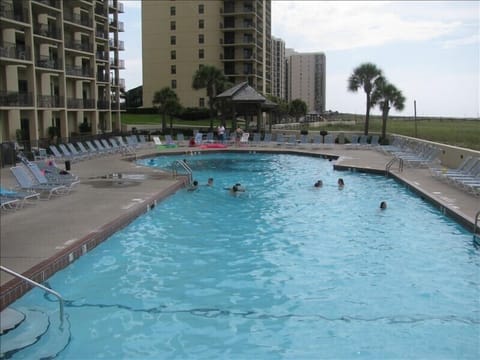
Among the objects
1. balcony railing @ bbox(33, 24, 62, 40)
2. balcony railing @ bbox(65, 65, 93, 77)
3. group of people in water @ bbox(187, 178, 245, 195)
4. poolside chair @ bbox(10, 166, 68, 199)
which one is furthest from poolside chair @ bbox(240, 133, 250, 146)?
poolside chair @ bbox(10, 166, 68, 199)

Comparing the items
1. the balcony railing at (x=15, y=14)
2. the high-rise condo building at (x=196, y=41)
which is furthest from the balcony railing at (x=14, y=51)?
the high-rise condo building at (x=196, y=41)

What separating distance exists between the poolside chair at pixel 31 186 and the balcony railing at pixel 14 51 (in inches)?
685

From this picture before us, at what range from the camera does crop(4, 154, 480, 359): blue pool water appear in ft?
20.6

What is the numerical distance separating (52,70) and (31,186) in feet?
76.9

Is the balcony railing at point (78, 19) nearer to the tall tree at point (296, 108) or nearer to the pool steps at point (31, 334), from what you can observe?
the pool steps at point (31, 334)

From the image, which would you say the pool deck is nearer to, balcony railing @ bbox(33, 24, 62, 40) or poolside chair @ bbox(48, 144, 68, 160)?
poolside chair @ bbox(48, 144, 68, 160)

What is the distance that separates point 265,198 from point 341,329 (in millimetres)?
9265

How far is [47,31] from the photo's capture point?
114ft

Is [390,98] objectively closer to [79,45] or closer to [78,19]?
[79,45]

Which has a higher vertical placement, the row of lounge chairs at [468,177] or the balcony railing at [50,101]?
the balcony railing at [50,101]

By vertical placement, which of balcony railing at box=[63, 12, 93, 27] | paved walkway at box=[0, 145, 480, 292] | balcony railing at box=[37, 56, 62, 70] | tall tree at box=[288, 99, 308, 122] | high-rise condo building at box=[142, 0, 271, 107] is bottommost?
paved walkway at box=[0, 145, 480, 292]

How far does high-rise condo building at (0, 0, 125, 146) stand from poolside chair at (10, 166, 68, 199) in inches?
522

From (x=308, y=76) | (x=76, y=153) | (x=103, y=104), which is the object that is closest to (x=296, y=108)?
(x=103, y=104)

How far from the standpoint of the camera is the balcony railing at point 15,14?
28808 mm
